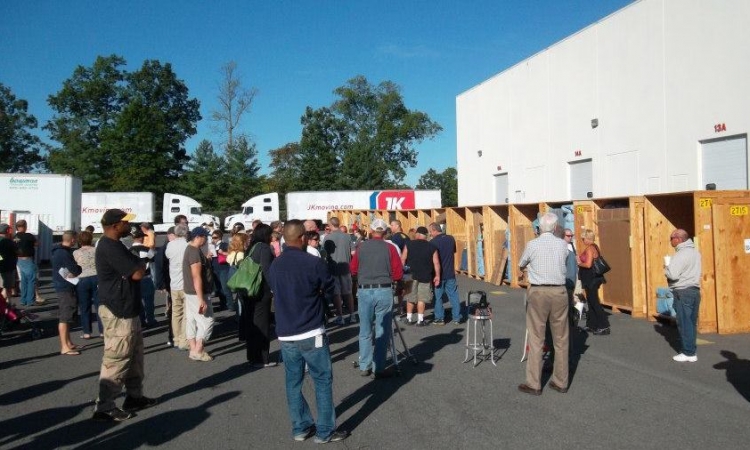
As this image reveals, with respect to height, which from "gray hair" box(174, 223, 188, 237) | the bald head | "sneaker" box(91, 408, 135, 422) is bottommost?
"sneaker" box(91, 408, 135, 422)

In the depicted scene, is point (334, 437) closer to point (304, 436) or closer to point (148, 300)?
point (304, 436)

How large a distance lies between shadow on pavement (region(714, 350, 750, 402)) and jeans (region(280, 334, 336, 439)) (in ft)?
15.2

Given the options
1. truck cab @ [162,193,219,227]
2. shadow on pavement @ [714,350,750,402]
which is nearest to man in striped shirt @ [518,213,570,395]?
shadow on pavement @ [714,350,750,402]

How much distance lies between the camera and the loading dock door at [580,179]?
2339 centimetres

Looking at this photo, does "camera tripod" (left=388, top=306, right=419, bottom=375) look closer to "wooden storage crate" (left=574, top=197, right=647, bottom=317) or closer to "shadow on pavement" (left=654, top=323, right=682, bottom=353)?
"shadow on pavement" (left=654, top=323, right=682, bottom=353)

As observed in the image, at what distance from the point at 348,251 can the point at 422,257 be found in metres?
1.75

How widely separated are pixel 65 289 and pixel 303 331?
639 cm

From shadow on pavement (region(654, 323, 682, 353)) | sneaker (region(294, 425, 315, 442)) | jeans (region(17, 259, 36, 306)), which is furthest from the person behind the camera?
jeans (region(17, 259, 36, 306))

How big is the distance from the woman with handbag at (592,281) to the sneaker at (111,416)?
7.24 meters

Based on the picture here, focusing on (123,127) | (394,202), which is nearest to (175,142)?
(123,127)

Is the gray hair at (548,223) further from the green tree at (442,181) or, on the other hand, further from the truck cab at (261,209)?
the green tree at (442,181)

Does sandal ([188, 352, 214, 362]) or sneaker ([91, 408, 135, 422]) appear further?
sandal ([188, 352, 214, 362])

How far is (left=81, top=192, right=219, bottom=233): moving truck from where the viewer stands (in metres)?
45.4

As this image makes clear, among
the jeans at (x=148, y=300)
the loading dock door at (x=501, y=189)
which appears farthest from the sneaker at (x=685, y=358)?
the loading dock door at (x=501, y=189)
